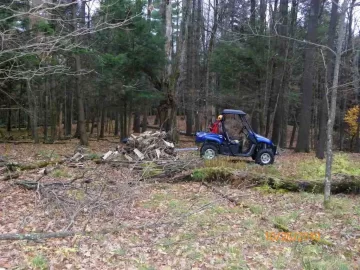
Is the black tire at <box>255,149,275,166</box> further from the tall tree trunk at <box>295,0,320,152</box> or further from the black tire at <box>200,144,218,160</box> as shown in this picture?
the tall tree trunk at <box>295,0,320,152</box>

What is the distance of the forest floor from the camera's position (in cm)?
471

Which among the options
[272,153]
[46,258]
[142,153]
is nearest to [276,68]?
[272,153]

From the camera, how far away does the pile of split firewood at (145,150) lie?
1148 cm

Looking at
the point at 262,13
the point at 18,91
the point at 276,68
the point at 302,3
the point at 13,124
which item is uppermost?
the point at 302,3

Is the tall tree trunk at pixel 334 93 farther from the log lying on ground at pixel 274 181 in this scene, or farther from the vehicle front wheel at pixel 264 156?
the vehicle front wheel at pixel 264 156

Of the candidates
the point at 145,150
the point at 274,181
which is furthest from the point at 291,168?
the point at 145,150

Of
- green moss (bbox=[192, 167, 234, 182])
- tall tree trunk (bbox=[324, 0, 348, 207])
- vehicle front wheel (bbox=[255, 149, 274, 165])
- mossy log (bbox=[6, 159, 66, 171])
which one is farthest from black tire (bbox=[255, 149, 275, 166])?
mossy log (bbox=[6, 159, 66, 171])

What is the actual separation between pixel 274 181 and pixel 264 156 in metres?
3.52

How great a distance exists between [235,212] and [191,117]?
812 inches

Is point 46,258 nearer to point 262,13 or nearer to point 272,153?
point 272,153

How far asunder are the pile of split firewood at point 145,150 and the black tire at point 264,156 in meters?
3.01

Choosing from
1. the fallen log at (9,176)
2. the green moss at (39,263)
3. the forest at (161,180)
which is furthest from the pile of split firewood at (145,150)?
the green moss at (39,263)

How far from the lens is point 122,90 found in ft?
58.4
